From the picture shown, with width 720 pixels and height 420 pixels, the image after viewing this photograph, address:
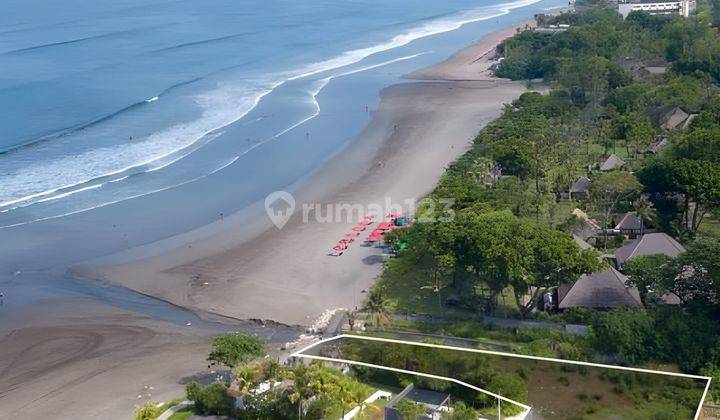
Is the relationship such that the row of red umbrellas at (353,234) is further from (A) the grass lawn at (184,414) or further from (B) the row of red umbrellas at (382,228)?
(A) the grass lawn at (184,414)

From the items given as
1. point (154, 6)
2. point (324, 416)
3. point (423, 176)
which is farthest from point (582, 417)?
point (154, 6)

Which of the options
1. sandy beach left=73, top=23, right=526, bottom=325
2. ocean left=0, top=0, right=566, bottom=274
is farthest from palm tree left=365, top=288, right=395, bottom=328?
ocean left=0, top=0, right=566, bottom=274

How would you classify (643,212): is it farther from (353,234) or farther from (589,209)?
(353,234)

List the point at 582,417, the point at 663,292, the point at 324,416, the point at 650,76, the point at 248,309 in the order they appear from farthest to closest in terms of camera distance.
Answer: the point at 650,76 < the point at 248,309 < the point at 663,292 < the point at 324,416 < the point at 582,417

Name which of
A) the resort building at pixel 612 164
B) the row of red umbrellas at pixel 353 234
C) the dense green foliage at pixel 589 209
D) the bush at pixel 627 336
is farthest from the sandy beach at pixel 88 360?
the resort building at pixel 612 164

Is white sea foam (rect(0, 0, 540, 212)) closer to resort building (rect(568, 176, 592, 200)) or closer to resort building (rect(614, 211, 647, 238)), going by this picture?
resort building (rect(568, 176, 592, 200))

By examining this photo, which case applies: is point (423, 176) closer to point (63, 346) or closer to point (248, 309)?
point (248, 309)
